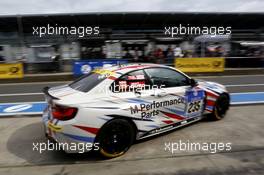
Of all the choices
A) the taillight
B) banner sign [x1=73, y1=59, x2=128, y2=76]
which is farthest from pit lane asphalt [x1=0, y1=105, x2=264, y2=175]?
banner sign [x1=73, y1=59, x2=128, y2=76]

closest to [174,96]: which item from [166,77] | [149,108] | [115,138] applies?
[166,77]

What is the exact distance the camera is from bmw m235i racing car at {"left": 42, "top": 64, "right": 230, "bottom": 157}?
174 inches

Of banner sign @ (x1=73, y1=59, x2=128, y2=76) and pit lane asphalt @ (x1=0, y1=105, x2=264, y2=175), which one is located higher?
banner sign @ (x1=73, y1=59, x2=128, y2=76)

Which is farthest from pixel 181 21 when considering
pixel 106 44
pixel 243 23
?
pixel 106 44

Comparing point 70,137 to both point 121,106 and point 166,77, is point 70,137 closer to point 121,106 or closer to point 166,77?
point 121,106

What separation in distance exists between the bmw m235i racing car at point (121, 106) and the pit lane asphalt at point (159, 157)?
244 mm

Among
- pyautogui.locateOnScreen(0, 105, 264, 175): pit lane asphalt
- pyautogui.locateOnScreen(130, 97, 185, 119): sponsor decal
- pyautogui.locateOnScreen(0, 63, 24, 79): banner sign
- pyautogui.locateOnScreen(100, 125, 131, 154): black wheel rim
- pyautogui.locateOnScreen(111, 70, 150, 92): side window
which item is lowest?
pyautogui.locateOnScreen(0, 105, 264, 175): pit lane asphalt

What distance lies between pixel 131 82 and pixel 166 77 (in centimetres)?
88

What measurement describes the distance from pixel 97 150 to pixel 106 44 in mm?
17215

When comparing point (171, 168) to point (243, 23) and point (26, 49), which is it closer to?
point (26, 49)

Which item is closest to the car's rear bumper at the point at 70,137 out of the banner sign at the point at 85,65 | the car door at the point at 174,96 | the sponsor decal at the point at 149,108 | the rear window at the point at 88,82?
the rear window at the point at 88,82

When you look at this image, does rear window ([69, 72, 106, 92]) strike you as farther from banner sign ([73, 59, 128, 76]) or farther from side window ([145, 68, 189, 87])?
banner sign ([73, 59, 128, 76])

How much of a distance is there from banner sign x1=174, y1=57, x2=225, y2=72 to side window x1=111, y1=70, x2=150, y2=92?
1190cm

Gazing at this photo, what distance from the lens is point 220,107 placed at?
262 inches
